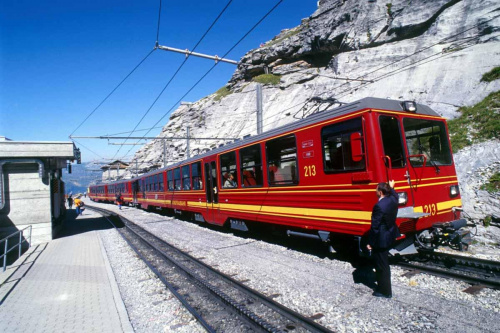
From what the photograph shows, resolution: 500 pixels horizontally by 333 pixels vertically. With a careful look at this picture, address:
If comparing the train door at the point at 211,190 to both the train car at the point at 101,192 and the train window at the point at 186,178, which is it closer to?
the train window at the point at 186,178

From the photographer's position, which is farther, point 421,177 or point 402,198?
point 421,177

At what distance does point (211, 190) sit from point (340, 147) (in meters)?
6.50

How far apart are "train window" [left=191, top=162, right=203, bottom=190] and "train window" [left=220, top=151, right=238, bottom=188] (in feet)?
7.00

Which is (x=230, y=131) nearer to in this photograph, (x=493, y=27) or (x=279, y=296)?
(x=493, y=27)

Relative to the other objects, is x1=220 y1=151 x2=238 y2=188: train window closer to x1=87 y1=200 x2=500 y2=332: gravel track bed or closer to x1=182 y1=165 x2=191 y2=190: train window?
x1=87 y1=200 x2=500 y2=332: gravel track bed

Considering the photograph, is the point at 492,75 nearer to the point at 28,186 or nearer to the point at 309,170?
the point at 309,170

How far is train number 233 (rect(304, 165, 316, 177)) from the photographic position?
655 centimetres

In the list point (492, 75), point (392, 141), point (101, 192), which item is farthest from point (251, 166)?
point (101, 192)

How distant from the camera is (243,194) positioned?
30.6 feet

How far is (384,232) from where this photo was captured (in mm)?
4367

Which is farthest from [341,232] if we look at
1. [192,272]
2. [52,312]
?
[52,312]

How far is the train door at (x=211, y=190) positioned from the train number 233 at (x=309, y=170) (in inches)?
196

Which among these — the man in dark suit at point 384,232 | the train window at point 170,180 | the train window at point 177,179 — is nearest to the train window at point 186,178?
the train window at point 177,179

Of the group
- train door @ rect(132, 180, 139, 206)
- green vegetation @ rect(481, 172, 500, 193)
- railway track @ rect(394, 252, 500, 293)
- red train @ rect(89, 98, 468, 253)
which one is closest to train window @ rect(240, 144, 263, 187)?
red train @ rect(89, 98, 468, 253)
